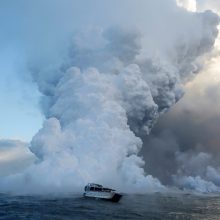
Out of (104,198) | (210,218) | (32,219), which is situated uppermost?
(104,198)

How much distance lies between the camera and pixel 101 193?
160 meters

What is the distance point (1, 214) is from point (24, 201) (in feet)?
111

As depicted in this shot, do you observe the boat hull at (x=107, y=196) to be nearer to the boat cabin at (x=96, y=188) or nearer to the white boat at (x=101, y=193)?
the white boat at (x=101, y=193)

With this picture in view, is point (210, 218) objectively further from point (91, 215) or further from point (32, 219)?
point (32, 219)

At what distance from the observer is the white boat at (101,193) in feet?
514

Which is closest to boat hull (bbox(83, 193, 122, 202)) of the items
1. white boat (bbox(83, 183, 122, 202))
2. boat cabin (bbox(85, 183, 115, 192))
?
white boat (bbox(83, 183, 122, 202))

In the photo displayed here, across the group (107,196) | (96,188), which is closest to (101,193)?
(107,196)

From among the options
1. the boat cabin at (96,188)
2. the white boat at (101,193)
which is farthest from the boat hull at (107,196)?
the boat cabin at (96,188)

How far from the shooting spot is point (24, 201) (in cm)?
14812

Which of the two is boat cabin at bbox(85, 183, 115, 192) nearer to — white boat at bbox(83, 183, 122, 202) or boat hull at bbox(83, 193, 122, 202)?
white boat at bbox(83, 183, 122, 202)

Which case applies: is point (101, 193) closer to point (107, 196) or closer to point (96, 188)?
point (107, 196)

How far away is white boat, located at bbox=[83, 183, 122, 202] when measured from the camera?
514ft

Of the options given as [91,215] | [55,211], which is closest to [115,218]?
[91,215]

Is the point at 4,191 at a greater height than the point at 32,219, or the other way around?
the point at 4,191
